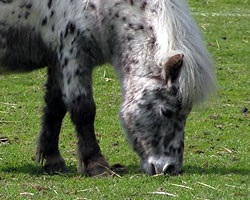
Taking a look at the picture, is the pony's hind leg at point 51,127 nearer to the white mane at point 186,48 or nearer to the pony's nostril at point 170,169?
the pony's nostril at point 170,169

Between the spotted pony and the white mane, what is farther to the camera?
the spotted pony

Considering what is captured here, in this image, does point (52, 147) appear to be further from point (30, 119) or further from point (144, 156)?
point (30, 119)

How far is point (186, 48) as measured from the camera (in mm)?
8602

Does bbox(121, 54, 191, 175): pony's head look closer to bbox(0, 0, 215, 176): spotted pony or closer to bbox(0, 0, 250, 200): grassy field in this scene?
bbox(0, 0, 215, 176): spotted pony

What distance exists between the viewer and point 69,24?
28.9 feet

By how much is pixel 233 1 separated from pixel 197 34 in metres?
12.0

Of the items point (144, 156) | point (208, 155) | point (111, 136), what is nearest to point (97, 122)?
point (111, 136)

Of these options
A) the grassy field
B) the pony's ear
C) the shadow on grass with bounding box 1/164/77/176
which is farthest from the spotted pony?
the grassy field

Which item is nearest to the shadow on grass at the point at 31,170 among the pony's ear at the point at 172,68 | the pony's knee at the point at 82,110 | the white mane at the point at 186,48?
the pony's knee at the point at 82,110

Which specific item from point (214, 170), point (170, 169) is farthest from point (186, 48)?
point (214, 170)

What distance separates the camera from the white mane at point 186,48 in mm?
8453

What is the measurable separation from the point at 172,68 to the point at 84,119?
983 mm

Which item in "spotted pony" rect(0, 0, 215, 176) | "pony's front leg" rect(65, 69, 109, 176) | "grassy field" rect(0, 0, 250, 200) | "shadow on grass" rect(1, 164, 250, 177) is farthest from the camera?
"shadow on grass" rect(1, 164, 250, 177)

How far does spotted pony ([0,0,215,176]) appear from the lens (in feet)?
28.1
